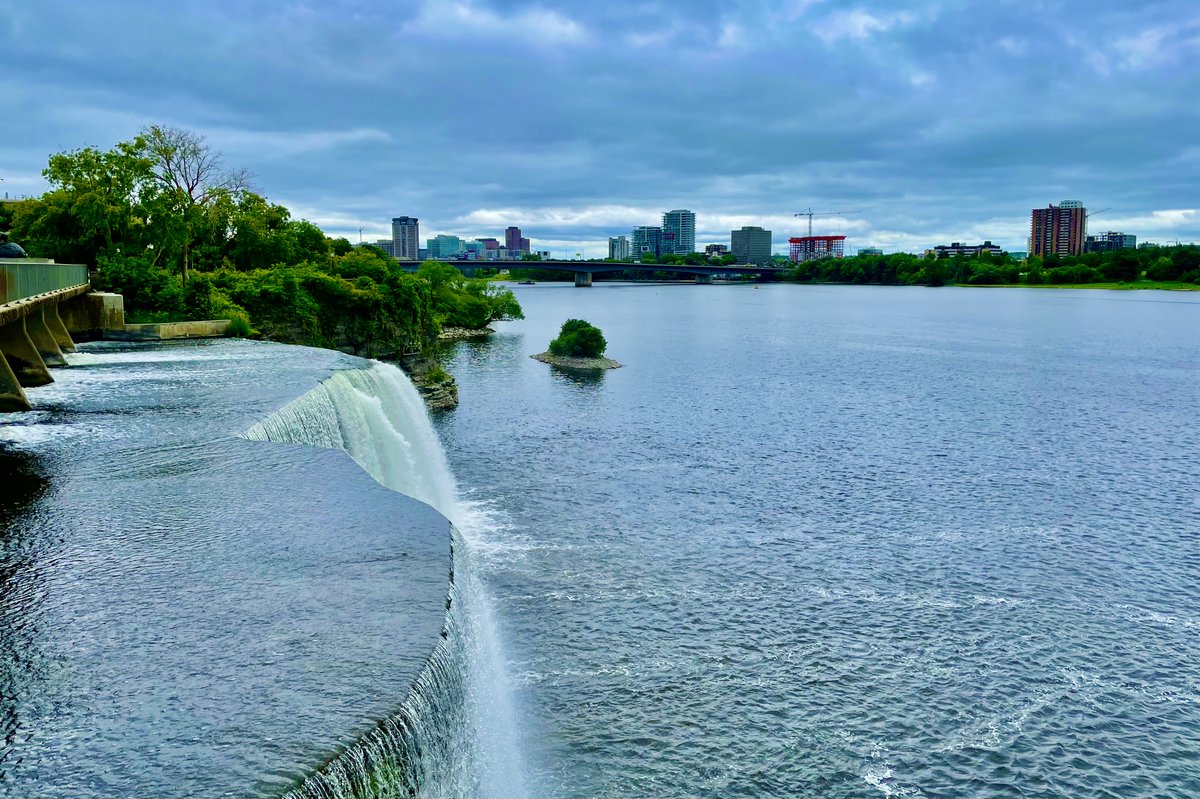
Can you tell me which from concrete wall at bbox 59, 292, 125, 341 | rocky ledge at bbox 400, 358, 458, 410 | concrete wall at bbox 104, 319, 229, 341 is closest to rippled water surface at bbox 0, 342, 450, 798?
concrete wall at bbox 59, 292, 125, 341

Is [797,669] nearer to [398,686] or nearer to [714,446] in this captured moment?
[398,686]

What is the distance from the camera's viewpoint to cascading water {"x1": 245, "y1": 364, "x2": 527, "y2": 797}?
34.4ft

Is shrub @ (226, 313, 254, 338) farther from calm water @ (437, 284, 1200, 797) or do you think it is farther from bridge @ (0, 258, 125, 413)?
calm water @ (437, 284, 1200, 797)

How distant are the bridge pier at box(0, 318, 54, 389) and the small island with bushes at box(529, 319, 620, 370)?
5145cm

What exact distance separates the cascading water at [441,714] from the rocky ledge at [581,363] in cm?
5070

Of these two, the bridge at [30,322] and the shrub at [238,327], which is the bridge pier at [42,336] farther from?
the shrub at [238,327]

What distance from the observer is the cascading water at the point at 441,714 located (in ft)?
34.4

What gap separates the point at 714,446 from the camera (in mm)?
44875

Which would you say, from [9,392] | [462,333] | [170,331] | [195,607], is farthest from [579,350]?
[195,607]

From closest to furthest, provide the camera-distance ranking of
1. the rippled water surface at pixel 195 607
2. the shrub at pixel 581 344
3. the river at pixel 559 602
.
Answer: the rippled water surface at pixel 195 607, the river at pixel 559 602, the shrub at pixel 581 344

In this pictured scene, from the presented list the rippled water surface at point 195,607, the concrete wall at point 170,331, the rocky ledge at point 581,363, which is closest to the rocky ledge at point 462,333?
the rocky ledge at point 581,363

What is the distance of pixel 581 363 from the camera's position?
81.8 meters


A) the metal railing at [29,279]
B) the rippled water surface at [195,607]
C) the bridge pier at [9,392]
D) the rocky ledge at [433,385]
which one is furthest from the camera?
the rocky ledge at [433,385]

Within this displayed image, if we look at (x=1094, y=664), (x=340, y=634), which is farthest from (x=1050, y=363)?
(x=340, y=634)
